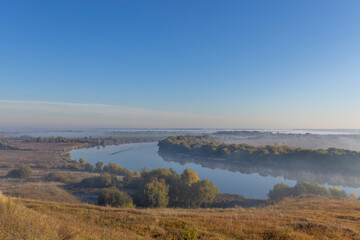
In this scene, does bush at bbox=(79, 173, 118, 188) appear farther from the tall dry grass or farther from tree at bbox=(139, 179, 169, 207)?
the tall dry grass

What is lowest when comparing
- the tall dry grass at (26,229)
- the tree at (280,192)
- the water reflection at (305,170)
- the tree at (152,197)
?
the water reflection at (305,170)

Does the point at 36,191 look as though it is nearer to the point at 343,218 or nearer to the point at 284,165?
the point at 343,218

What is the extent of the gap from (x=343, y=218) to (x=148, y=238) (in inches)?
441

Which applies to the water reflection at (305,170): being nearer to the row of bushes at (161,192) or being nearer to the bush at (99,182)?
the row of bushes at (161,192)

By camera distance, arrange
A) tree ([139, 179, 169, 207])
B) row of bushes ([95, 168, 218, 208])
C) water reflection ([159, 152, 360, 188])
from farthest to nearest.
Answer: water reflection ([159, 152, 360, 188])
tree ([139, 179, 169, 207])
row of bushes ([95, 168, 218, 208])

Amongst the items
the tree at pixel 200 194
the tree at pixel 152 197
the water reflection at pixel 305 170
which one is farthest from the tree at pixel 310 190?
the water reflection at pixel 305 170

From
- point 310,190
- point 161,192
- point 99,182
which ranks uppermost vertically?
point 161,192

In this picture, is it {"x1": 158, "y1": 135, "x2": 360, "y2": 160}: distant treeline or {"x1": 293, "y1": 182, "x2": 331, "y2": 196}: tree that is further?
{"x1": 158, "y1": 135, "x2": 360, "y2": 160}: distant treeline

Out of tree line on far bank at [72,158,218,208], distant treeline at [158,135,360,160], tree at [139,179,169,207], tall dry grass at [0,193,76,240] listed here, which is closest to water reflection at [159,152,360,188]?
distant treeline at [158,135,360,160]

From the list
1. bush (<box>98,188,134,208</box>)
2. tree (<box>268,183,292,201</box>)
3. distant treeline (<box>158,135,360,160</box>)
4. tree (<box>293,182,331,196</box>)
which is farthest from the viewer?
distant treeline (<box>158,135,360,160</box>)

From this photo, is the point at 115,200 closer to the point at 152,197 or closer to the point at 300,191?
the point at 152,197

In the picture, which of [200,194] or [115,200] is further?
[200,194]

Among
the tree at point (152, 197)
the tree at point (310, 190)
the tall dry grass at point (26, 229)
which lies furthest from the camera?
the tree at point (310, 190)

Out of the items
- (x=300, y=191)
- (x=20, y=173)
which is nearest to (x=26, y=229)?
(x=300, y=191)
